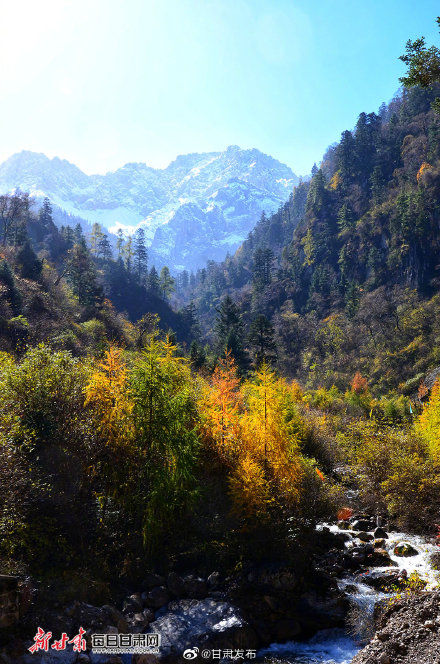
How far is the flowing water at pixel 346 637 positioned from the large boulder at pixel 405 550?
8.1 inches

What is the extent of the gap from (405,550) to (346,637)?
5452mm

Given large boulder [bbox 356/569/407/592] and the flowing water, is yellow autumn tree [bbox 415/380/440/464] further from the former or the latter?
large boulder [bbox 356/569/407/592]

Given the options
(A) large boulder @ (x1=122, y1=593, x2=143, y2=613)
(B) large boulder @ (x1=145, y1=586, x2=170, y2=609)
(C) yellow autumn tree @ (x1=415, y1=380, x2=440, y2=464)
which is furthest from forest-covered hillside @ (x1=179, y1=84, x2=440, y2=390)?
(A) large boulder @ (x1=122, y1=593, x2=143, y2=613)

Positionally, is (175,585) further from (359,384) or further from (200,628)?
(359,384)

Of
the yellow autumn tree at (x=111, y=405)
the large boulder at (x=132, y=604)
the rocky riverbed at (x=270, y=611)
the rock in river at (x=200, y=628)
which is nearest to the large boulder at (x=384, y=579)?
the rocky riverbed at (x=270, y=611)

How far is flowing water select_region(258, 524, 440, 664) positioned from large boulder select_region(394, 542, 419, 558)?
8.1 inches

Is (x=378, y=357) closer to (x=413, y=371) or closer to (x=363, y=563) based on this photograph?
(x=413, y=371)

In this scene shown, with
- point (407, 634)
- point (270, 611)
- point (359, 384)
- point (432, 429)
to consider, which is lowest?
point (270, 611)

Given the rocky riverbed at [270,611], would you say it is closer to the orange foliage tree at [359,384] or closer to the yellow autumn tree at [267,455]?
the yellow autumn tree at [267,455]

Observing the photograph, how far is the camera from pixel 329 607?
45.1 ft

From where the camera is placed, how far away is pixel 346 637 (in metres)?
12.6

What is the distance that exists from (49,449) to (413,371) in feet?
199

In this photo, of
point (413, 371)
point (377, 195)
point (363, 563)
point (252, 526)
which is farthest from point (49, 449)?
point (377, 195)

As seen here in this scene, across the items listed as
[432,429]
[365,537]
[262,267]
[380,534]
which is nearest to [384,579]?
[365,537]
